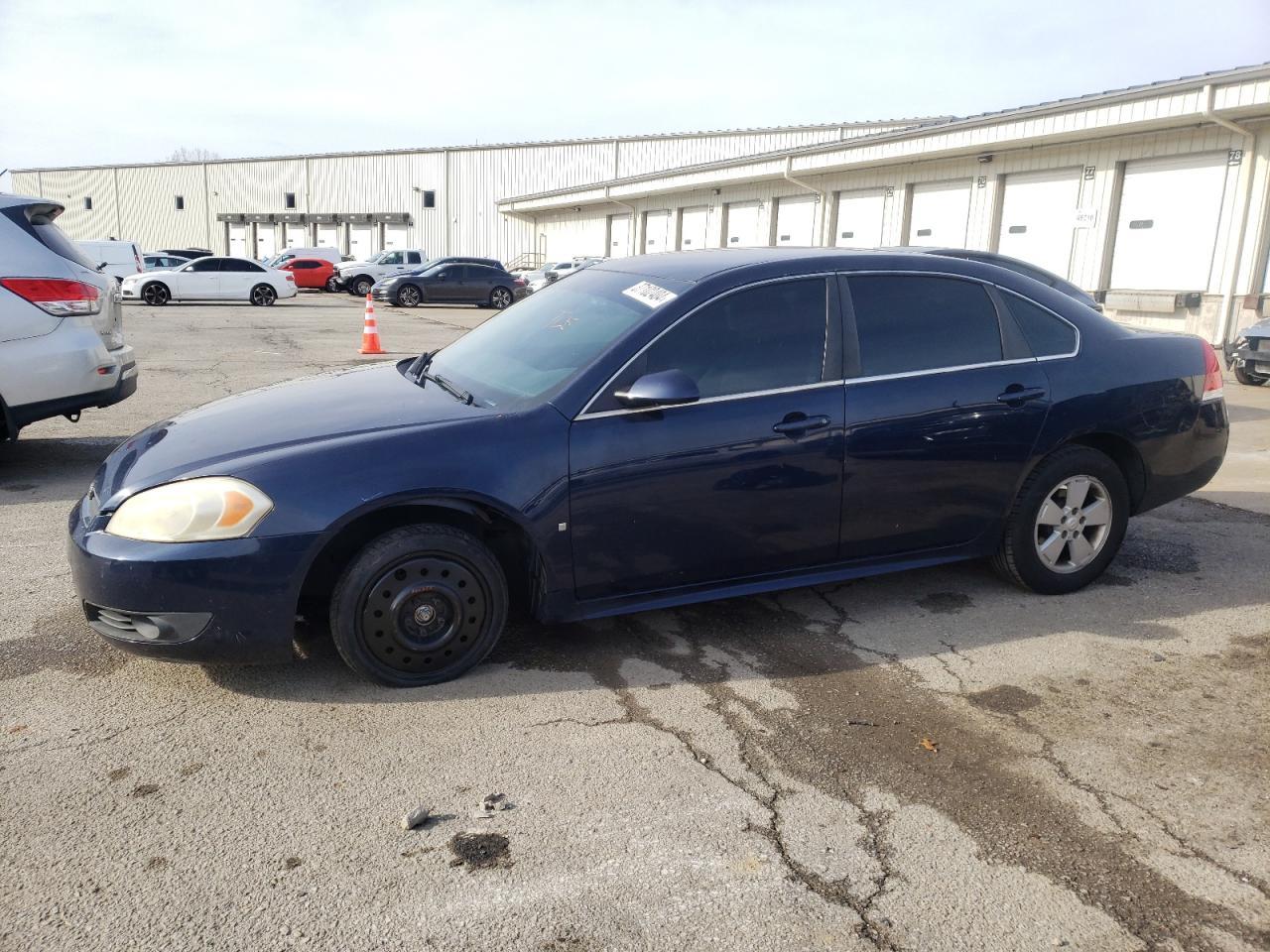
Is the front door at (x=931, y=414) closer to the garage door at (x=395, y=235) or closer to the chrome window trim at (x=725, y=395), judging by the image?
the chrome window trim at (x=725, y=395)

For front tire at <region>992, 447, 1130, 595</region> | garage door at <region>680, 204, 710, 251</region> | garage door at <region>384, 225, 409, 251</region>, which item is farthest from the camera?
garage door at <region>384, 225, 409, 251</region>

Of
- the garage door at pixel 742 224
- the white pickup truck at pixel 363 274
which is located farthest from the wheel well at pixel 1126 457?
the white pickup truck at pixel 363 274

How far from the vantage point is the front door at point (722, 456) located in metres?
3.70

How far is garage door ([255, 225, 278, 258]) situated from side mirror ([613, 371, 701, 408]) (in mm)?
62581

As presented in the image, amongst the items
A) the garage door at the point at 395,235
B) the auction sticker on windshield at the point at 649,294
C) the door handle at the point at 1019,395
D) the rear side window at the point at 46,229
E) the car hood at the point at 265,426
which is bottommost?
the car hood at the point at 265,426

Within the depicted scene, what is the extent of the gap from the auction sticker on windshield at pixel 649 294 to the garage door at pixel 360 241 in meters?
55.8

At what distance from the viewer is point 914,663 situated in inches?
156

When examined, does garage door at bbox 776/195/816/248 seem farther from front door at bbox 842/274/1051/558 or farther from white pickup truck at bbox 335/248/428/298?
front door at bbox 842/274/1051/558

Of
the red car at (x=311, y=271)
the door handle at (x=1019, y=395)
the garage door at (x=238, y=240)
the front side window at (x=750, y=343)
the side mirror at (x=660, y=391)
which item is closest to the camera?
the side mirror at (x=660, y=391)

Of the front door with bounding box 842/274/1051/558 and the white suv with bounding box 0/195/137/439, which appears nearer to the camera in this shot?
the front door with bounding box 842/274/1051/558

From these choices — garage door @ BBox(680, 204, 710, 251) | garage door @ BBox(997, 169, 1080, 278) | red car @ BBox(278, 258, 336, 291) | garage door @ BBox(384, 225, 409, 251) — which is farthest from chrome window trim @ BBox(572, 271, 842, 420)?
garage door @ BBox(384, 225, 409, 251)

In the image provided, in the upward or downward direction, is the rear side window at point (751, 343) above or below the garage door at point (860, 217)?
below

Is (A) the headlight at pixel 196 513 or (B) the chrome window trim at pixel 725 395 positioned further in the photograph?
(B) the chrome window trim at pixel 725 395

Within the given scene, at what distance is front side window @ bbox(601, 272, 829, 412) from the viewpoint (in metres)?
3.88
